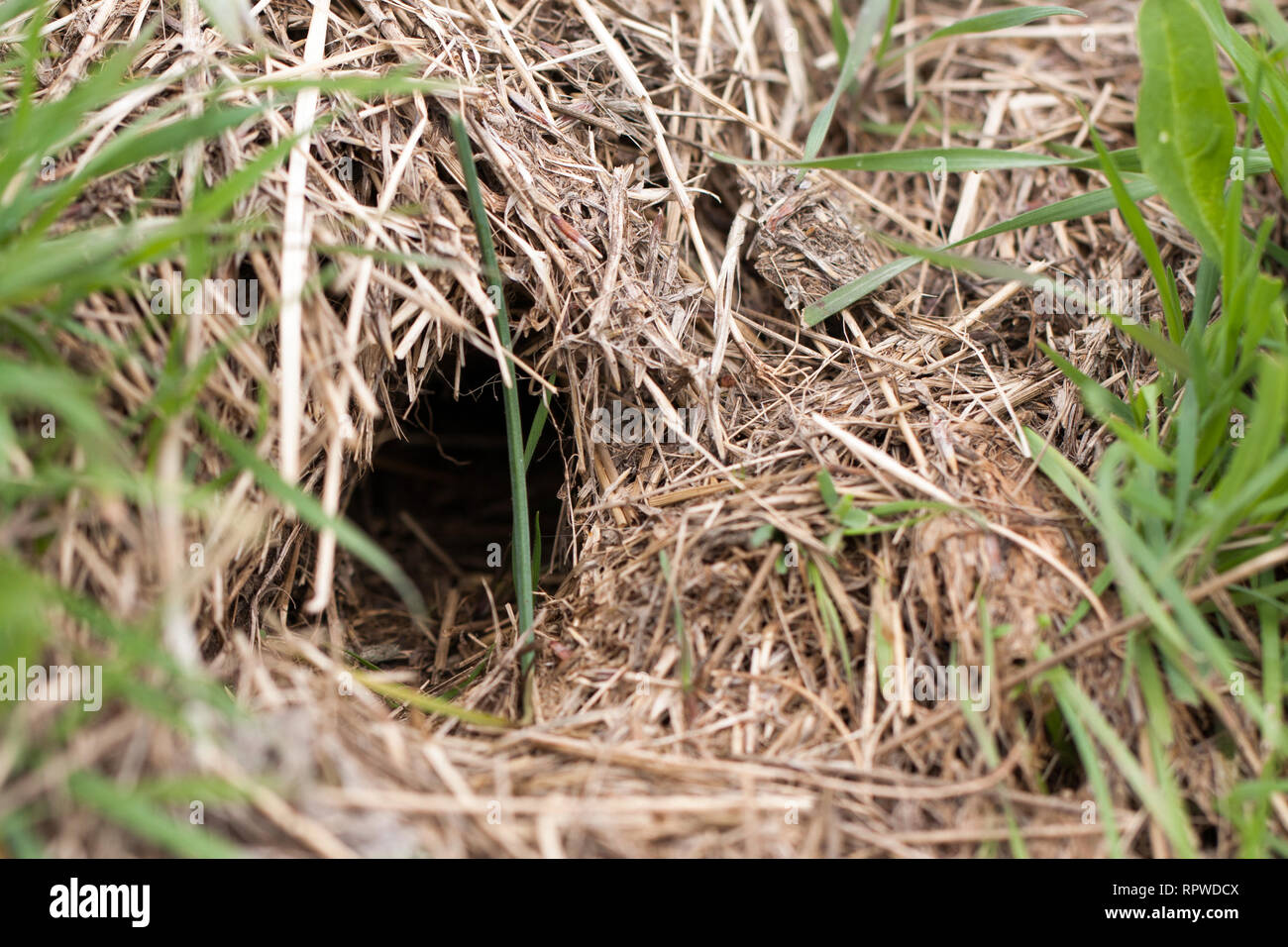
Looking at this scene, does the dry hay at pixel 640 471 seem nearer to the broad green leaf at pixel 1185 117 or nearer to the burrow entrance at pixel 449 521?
the burrow entrance at pixel 449 521

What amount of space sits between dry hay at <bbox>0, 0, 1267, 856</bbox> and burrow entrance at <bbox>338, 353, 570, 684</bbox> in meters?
0.02

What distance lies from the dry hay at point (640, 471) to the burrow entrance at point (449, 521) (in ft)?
0.08

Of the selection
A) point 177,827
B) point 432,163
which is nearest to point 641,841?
point 177,827

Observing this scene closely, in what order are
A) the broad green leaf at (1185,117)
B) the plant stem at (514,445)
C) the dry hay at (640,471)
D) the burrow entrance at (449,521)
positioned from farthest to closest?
the burrow entrance at (449,521) < the plant stem at (514,445) < the broad green leaf at (1185,117) < the dry hay at (640,471)

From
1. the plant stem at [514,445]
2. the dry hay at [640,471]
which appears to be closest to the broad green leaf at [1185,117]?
the dry hay at [640,471]

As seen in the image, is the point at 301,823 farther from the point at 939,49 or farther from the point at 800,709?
the point at 939,49

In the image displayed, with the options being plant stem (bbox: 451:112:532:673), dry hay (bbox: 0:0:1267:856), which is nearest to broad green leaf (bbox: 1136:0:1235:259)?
dry hay (bbox: 0:0:1267:856)

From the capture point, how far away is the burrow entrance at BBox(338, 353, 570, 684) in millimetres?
1947

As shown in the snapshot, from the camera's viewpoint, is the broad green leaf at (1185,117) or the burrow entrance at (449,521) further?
the burrow entrance at (449,521)

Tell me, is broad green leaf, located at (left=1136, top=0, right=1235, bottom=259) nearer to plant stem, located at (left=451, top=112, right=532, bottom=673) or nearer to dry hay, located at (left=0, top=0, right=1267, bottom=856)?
dry hay, located at (left=0, top=0, right=1267, bottom=856)

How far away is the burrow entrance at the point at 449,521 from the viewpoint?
76.7 inches

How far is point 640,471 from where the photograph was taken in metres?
1.72

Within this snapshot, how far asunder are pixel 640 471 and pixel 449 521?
31.6 inches
